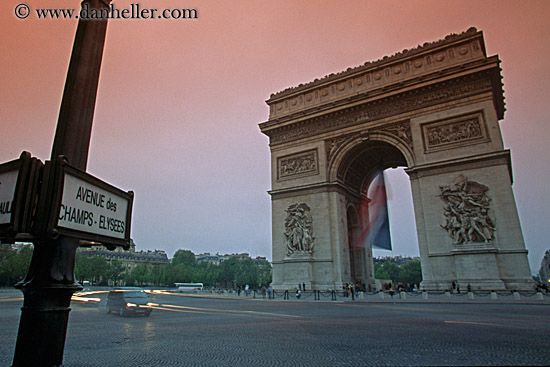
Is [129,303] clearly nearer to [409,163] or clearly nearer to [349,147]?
[349,147]

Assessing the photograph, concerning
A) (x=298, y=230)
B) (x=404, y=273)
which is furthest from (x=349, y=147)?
(x=404, y=273)

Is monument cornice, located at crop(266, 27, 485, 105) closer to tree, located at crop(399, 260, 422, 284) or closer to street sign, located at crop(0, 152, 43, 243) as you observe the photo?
street sign, located at crop(0, 152, 43, 243)

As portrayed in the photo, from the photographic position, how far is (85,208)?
182 centimetres

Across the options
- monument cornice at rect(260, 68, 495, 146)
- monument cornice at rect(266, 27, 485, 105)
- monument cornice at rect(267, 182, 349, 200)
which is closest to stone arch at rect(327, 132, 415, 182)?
monument cornice at rect(267, 182, 349, 200)

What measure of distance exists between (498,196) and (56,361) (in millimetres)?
25131

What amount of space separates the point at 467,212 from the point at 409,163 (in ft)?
18.5

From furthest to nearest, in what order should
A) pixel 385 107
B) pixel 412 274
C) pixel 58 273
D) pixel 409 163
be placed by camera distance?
pixel 412 274 < pixel 385 107 < pixel 409 163 < pixel 58 273

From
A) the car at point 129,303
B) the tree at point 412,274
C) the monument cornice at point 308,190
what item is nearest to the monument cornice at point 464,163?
the monument cornice at point 308,190

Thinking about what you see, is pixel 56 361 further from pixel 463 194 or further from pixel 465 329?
pixel 463 194

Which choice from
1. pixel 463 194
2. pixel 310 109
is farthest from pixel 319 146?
pixel 463 194

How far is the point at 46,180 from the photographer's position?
1.62 m

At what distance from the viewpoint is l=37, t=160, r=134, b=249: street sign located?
160cm

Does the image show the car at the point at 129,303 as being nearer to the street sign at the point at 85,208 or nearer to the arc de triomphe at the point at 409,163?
the street sign at the point at 85,208

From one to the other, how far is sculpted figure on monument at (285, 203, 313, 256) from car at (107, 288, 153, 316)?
15.7m
